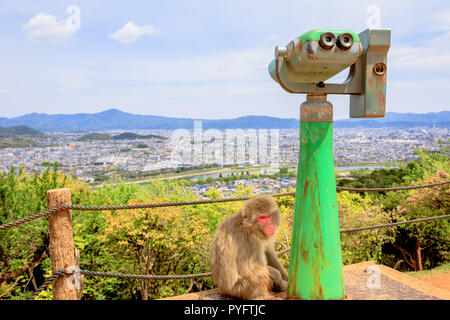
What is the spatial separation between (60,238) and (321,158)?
155cm

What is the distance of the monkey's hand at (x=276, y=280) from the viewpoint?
229cm

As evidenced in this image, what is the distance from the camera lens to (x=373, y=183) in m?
17.4

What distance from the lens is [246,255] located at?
88.7 inches

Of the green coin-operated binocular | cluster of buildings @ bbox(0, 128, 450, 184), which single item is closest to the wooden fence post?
the green coin-operated binocular

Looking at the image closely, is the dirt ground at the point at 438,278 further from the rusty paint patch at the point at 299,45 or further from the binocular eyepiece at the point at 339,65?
the rusty paint patch at the point at 299,45

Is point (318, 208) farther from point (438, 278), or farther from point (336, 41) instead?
point (438, 278)

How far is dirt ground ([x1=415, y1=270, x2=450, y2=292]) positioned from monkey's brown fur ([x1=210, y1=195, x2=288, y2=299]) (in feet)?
8.41

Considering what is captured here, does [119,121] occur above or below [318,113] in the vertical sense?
above

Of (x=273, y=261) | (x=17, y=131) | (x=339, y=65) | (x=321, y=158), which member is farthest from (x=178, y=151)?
(x=339, y=65)

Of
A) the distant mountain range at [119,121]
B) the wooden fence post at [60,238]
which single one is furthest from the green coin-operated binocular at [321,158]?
the distant mountain range at [119,121]

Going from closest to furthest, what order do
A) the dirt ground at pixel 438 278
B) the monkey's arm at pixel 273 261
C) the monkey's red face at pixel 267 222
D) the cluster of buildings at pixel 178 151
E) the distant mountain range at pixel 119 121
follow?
1. the monkey's red face at pixel 267 222
2. the monkey's arm at pixel 273 261
3. the dirt ground at pixel 438 278
4. the cluster of buildings at pixel 178 151
5. the distant mountain range at pixel 119 121

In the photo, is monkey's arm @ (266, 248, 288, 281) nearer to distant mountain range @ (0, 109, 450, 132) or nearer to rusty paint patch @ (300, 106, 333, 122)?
rusty paint patch @ (300, 106, 333, 122)
